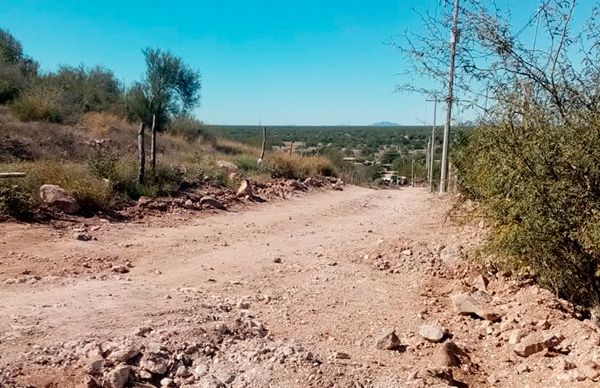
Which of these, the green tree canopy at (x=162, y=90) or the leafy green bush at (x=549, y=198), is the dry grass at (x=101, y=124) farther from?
the leafy green bush at (x=549, y=198)

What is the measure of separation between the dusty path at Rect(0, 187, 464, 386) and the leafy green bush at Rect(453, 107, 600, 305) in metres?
1.29

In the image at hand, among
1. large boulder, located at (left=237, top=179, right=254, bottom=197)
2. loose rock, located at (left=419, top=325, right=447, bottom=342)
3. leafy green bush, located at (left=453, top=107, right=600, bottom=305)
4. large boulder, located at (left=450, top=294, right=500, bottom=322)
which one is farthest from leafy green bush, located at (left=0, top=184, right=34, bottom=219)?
leafy green bush, located at (left=453, top=107, right=600, bottom=305)

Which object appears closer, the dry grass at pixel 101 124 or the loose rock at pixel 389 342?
the loose rock at pixel 389 342

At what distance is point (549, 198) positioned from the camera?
4.28m

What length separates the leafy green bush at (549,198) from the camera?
13.2 feet

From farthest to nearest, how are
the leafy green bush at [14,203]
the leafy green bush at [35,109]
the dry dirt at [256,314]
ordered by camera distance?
the leafy green bush at [35,109] → the leafy green bush at [14,203] → the dry dirt at [256,314]

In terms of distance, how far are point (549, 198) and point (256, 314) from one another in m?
2.78

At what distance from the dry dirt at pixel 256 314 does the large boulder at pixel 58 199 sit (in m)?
0.58

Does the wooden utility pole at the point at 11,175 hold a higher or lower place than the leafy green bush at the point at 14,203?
higher

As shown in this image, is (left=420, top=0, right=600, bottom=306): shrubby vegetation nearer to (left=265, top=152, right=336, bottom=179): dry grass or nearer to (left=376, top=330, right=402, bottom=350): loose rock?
(left=376, top=330, right=402, bottom=350): loose rock

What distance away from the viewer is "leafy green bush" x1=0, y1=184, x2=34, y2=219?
7.73 meters

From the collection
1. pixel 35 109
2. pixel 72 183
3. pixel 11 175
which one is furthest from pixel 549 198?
pixel 35 109

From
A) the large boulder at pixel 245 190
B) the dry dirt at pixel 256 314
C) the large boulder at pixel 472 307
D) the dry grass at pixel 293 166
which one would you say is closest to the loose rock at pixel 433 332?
the dry dirt at pixel 256 314

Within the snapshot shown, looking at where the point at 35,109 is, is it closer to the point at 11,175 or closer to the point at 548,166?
the point at 11,175
